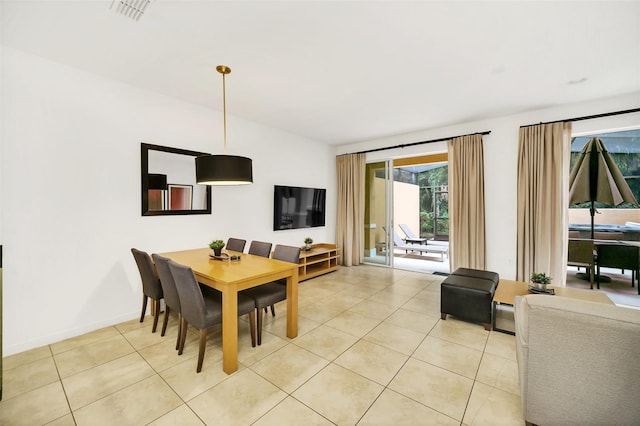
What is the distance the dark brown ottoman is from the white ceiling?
2.32 metres

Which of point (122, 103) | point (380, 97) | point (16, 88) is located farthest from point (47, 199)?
point (380, 97)

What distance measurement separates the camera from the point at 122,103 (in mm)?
2951

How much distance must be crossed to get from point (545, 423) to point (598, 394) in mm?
324

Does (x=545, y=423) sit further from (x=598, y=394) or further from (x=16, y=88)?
(x=16, y=88)

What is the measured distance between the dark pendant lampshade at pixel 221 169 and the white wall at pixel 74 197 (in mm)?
1133

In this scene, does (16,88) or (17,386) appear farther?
(16,88)

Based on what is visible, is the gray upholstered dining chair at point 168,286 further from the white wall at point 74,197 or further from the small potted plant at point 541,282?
the small potted plant at point 541,282

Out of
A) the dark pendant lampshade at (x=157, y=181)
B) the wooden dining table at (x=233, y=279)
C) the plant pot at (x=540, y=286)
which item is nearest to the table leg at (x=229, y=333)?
the wooden dining table at (x=233, y=279)

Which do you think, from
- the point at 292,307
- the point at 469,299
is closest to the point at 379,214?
the point at 469,299

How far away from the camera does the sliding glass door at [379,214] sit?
5598 mm

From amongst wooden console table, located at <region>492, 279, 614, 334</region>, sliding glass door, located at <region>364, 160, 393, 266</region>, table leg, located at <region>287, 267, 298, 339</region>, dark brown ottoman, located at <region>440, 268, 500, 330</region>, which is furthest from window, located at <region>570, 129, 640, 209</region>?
table leg, located at <region>287, 267, 298, 339</region>

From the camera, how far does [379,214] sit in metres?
5.78

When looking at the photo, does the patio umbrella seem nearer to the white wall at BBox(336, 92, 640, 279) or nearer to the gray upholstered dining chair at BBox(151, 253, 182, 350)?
the white wall at BBox(336, 92, 640, 279)

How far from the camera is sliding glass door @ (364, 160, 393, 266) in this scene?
18.4 feet
